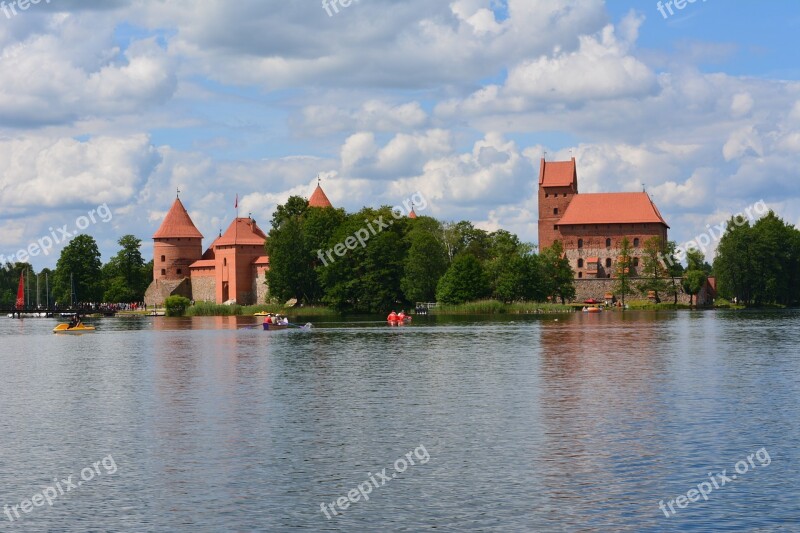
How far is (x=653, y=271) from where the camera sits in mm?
111312

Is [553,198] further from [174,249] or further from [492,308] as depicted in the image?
[174,249]

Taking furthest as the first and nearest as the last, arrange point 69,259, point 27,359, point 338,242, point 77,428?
point 69,259, point 338,242, point 27,359, point 77,428

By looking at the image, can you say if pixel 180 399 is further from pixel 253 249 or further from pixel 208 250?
pixel 208 250

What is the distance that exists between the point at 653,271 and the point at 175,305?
51160 millimetres

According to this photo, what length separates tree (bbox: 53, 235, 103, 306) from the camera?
398 feet

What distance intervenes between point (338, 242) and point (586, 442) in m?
75.8

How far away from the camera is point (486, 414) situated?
80.8 feet

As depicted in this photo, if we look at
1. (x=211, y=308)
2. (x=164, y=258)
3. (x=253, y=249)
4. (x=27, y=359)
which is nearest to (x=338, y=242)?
(x=211, y=308)

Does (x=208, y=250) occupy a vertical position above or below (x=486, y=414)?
above

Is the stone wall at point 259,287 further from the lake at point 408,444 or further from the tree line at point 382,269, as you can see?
the lake at point 408,444

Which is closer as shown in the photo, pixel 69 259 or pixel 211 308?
pixel 211 308

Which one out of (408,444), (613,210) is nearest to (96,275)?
(613,210)

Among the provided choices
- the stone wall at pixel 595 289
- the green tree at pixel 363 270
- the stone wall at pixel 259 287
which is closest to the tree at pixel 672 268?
the stone wall at pixel 595 289

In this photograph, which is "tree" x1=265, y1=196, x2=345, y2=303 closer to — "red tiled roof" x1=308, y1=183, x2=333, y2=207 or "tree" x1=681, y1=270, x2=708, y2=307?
"red tiled roof" x1=308, y1=183, x2=333, y2=207
